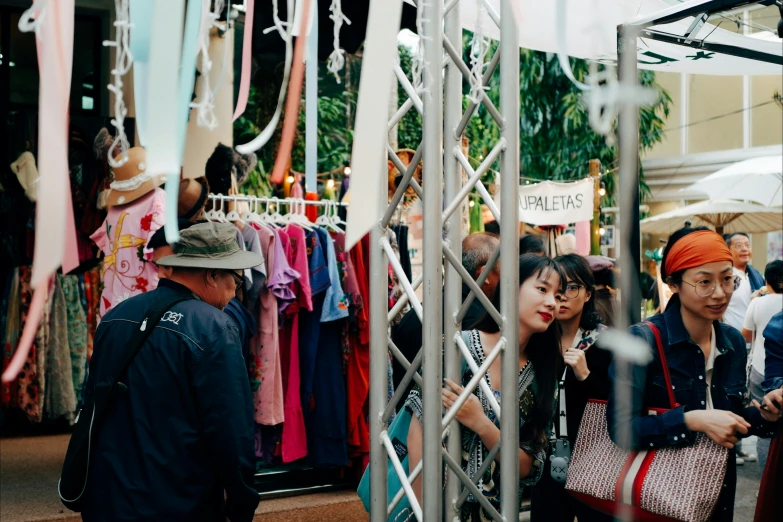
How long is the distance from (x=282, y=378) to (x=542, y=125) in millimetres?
9087

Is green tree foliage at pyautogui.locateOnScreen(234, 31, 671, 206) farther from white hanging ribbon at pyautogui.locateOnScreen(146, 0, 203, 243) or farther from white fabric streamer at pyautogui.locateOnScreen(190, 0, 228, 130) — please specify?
white hanging ribbon at pyautogui.locateOnScreen(146, 0, 203, 243)

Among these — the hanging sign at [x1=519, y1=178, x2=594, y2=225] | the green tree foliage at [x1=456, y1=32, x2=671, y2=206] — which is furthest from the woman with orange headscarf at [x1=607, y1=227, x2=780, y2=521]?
the green tree foliage at [x1=456, y1=32, x2=671, y2=206]

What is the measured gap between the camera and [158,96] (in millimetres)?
1430

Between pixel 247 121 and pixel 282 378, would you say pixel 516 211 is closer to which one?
pixel 282 378

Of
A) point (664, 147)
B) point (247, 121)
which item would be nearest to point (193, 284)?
point (247, 121)

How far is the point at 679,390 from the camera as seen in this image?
2514 mm

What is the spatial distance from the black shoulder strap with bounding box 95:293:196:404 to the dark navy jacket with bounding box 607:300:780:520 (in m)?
1.48

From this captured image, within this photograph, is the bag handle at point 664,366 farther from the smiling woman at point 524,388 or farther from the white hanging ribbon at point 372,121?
the white hanging ribbon at point 372,121

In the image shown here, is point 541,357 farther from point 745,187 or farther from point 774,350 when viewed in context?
point 745,187

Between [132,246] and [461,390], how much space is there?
199 centimetres

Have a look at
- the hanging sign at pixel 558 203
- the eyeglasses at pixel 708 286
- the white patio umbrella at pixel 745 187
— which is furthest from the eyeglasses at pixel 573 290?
the hanging sign at pixel 558 203

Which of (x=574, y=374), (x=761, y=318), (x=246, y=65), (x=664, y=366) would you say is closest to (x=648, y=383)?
(x=664, y=366)

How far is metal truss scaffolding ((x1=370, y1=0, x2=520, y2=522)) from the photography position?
7.99 ft

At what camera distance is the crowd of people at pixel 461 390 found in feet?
8.15
